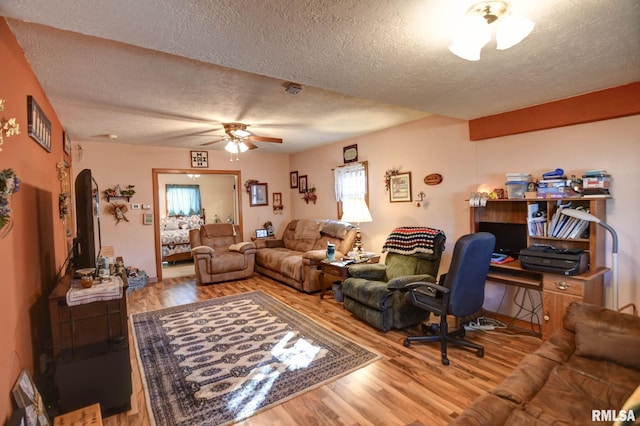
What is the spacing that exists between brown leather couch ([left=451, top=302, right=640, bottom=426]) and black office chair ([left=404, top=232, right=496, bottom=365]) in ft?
2.15

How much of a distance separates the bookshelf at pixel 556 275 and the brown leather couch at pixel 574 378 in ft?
2.10

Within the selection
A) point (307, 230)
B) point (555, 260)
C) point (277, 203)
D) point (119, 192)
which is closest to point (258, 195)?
point (277, 203)

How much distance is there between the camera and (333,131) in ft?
15.6

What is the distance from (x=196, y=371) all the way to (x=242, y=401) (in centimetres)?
60

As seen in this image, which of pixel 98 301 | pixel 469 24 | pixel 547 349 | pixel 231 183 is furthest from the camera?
pixel 231 183

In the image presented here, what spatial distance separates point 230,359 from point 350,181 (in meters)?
3.41

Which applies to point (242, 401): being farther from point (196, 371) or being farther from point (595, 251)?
point (595, 251)

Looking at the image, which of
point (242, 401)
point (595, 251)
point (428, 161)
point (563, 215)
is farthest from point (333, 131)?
point (242, 401)

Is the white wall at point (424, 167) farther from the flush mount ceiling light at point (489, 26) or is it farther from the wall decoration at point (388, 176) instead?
the flush mount ceiling light at point (489, 26)

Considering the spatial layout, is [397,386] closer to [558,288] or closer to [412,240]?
[558,288]

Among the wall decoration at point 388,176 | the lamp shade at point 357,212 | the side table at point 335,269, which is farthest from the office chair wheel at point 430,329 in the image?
the wall decoration at point 388,176

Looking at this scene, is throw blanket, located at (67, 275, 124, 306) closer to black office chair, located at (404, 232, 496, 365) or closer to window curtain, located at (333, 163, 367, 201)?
black office chair, located at (404, 232, 496, 365)

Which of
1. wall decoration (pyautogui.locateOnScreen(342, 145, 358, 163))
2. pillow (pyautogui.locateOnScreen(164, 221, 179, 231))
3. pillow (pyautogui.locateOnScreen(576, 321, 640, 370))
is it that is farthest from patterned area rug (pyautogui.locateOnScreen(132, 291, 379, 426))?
pillow (pyautogui.locateOnScreen(164, 221, 179, 231))

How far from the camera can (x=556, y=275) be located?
269 centimetres
